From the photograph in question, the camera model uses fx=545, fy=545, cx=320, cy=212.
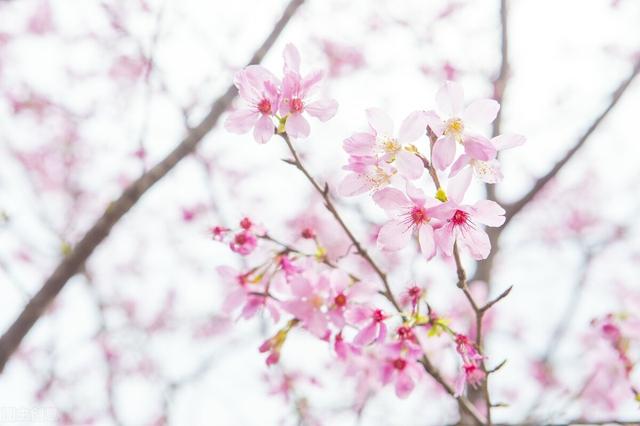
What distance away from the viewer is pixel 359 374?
8.81 feet

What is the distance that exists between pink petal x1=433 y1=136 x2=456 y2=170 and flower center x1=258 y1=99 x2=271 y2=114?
21.7 inches

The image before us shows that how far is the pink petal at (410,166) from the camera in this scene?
59.4 inches

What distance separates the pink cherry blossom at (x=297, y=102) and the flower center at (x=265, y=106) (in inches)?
1.7

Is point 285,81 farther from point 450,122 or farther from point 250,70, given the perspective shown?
point 450,122

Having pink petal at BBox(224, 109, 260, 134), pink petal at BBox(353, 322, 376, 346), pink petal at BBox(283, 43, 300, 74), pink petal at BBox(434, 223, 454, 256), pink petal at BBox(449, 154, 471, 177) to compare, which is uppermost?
pink petal at BBox(283, 43, 300, 74)

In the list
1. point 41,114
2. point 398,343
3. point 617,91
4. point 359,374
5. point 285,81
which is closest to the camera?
point 285,81

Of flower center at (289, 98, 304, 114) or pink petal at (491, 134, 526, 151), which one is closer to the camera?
pink petal at (491, 134, 526, 151)

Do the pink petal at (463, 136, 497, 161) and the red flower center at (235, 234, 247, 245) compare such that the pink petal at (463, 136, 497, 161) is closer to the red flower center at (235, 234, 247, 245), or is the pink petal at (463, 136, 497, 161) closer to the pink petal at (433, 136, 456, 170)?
the pink petal at (433, 136, 456, 170)

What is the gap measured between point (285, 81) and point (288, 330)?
0.88m

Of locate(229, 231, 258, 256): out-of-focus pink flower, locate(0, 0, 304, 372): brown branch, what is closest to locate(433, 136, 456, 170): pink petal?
locate(229, 231, 258, 256): out-of-focus pink flower

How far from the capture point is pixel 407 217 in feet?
5.16

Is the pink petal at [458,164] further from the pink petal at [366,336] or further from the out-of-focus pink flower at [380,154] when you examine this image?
the pink petal at [366,336]

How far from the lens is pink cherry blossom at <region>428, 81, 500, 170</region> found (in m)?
1.48

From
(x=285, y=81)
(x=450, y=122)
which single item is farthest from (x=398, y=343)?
(x=285, y=81)
